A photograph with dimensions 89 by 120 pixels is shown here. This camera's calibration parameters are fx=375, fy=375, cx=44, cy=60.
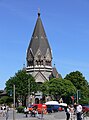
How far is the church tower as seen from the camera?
451ft

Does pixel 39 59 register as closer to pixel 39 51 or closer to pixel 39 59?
pixel 39 59

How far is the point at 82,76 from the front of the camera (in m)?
121

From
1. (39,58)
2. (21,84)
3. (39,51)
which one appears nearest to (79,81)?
(21,84)

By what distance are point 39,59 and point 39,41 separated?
22.9ft

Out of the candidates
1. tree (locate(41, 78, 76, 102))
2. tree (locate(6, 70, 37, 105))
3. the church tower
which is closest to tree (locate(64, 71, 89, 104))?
tree (locate(41, 78, 76, 102))

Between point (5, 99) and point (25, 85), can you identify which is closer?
point (25, 85)

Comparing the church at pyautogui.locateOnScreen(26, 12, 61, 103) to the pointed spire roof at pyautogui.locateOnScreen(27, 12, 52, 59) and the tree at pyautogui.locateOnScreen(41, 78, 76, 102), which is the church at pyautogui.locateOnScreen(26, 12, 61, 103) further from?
the tree at pyautogui.locateOnScreen(41, 78, 76, 102)

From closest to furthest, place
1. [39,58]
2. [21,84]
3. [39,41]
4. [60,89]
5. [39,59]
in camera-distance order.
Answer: [21,84]
[60,89]
[39,58]
[39,59]
[39,41]

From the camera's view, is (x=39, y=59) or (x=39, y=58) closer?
(x=39, y=58)

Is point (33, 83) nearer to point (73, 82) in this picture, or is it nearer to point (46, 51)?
point (73, 82)

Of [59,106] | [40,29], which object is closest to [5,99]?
[40,29]

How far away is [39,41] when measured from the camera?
140 meters

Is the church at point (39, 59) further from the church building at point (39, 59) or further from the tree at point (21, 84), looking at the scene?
the tree at point (21, 84)

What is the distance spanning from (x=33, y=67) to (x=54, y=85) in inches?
1094
